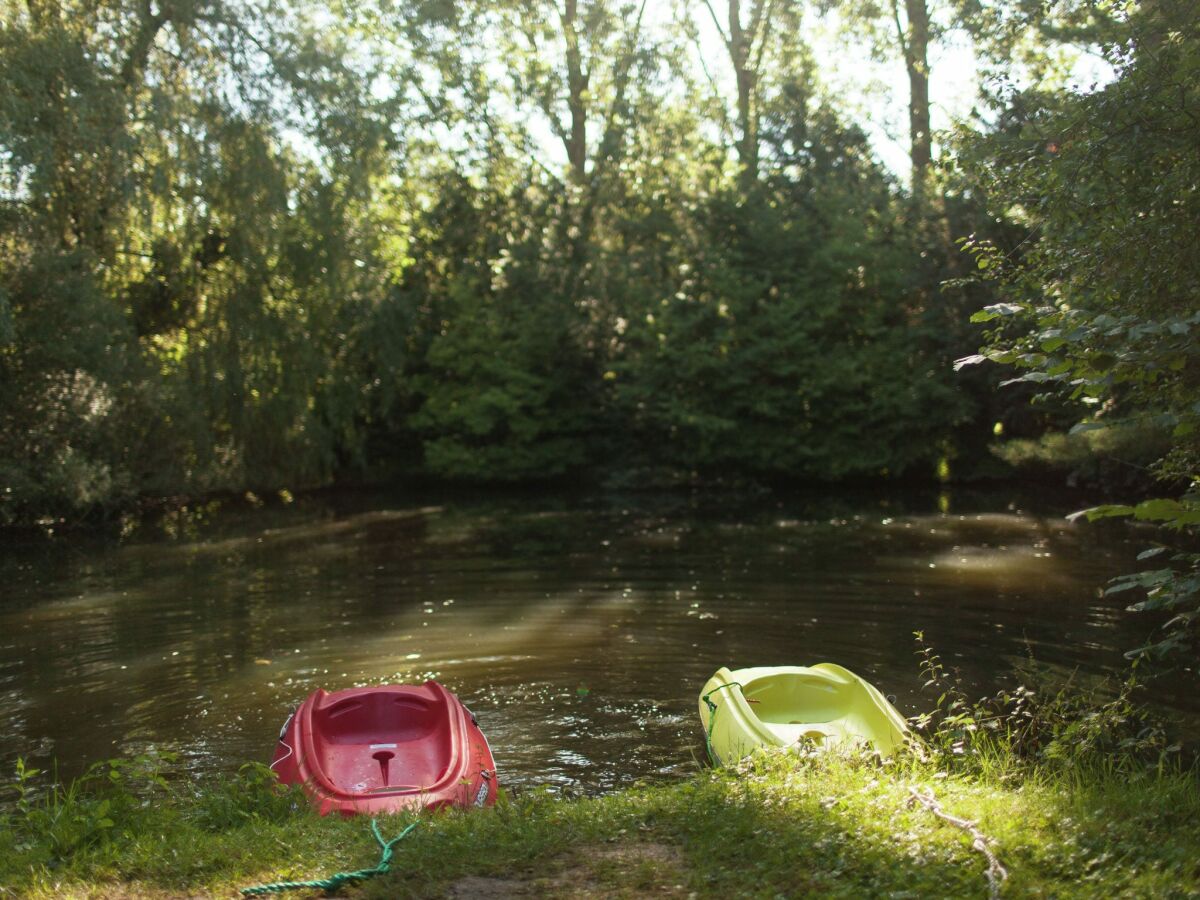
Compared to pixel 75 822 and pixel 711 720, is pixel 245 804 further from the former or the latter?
pixel 711 720

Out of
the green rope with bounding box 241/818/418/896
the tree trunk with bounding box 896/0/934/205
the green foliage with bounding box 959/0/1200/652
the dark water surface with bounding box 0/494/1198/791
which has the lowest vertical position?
the dark water surface with bounding box 0/494/1198/791

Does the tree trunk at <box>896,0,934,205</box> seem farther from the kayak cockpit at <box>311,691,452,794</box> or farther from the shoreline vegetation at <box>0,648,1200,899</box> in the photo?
the shoreline vegetation at <box>0,648,1200,899</box>

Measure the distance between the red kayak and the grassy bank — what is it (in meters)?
0.52

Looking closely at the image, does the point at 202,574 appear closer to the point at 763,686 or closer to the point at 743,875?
the point at 763,686

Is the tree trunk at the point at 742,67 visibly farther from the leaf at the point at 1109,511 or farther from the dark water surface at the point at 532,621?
the leaf at the point at 1109,511

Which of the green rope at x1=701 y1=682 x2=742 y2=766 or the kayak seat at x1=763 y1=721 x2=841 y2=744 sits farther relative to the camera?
the green rope at x1=701 y1=682 x2=742 y2=766

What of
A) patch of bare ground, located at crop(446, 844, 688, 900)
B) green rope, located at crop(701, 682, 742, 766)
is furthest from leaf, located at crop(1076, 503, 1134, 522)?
green rope, located at crop(701, 682, 742, 766)

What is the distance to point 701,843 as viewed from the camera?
4.38 metres

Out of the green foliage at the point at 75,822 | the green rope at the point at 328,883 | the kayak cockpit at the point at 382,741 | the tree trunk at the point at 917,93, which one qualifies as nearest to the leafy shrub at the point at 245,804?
the green foliage at the point at 75,822

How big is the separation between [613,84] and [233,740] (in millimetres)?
24995

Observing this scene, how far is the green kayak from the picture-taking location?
21.6ft

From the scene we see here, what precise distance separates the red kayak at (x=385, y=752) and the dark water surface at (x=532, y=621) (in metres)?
0.68

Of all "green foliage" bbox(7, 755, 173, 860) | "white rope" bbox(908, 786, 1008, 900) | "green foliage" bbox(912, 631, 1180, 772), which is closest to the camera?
"white rope" bbox(908, 786, 1008, 900)

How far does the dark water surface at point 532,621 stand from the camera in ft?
26.7
